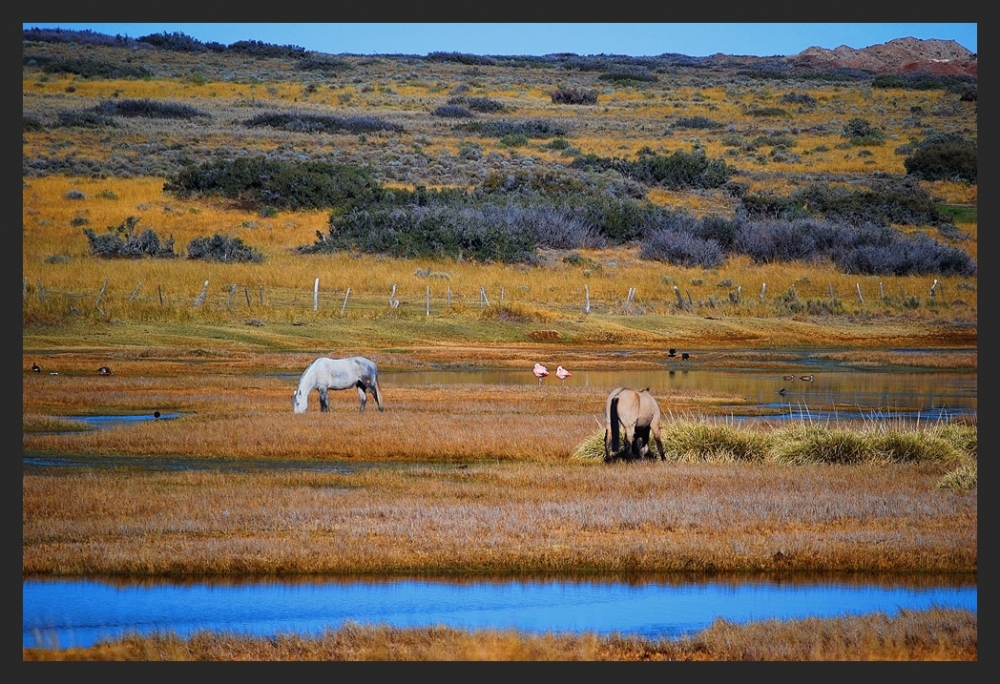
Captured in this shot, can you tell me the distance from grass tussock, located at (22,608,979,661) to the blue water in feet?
1.21

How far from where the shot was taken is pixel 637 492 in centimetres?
1789

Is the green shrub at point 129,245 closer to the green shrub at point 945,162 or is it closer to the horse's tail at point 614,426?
the horse's tail at point 614,426

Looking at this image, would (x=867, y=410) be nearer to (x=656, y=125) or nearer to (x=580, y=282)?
(x=580, y=282)

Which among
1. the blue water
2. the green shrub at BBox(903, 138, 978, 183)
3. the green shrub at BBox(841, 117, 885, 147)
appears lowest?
the blue water

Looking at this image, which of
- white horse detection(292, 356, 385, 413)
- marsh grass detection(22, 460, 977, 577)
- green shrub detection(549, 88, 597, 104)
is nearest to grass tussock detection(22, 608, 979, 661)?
marsh grass detection(22, 460, 977, 577)

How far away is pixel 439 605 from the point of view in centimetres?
1313

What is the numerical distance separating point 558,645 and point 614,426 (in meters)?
8.48

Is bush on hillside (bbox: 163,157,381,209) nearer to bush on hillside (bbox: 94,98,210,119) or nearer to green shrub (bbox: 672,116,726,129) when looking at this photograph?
bush on hillside (bbox: 94,98,210,119)

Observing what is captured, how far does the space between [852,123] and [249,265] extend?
58.4 m

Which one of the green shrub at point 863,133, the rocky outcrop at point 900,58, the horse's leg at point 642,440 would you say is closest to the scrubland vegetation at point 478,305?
the green shrub at point 863,133

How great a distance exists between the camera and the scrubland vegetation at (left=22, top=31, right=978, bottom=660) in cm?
1478

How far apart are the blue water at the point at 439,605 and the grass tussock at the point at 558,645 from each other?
1.21 feet

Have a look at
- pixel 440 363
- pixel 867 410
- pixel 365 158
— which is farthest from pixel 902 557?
pixel 365 158

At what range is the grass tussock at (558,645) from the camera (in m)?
11.4
